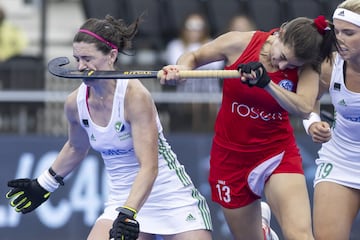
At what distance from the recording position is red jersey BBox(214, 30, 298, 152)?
6910 mm

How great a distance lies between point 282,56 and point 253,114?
20.2 inches

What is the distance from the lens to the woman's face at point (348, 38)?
663 cm

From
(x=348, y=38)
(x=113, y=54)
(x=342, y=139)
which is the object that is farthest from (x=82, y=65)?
(x=342, y=139)

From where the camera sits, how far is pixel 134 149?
637 cm

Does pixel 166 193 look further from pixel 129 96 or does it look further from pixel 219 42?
pixel 219 42

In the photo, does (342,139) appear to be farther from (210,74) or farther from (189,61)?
(210,74)

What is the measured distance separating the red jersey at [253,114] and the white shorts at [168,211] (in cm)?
67

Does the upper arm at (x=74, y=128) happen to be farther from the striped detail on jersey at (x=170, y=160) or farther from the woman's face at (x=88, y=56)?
the striped detail on jersey at (x=170, y=160)

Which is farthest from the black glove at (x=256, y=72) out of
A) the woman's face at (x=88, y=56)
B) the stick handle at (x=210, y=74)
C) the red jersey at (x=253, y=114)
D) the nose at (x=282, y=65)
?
the woman's face at (x=88, y=56)

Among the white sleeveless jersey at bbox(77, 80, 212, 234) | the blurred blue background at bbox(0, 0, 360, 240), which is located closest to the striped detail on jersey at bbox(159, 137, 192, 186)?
the white sleeveless jersey at bbox(77, 80, 212, 234)

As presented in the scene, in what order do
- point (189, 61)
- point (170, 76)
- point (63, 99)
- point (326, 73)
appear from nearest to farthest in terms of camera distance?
point (170, 76) → point (189, 61) → point (326, 73) → point (63, 99)

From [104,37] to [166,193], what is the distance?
3.36 ft

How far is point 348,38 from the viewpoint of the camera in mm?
6648

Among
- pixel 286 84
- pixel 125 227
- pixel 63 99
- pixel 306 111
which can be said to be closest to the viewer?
pixel 125 227
